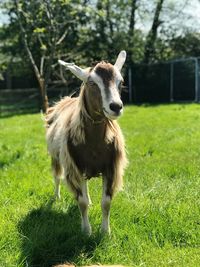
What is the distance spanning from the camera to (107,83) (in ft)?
14.1

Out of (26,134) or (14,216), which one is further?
(26,134)

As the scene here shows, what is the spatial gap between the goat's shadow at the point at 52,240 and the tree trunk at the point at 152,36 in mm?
21332

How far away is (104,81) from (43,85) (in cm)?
866

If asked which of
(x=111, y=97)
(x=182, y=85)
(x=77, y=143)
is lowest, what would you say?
(x=182, y=85)

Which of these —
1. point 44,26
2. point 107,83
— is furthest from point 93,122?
point 44,26

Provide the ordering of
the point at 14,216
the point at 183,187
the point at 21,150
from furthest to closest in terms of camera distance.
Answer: the point at 21,150, the point at 183,187, the point at 14,216

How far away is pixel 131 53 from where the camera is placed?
985 inches

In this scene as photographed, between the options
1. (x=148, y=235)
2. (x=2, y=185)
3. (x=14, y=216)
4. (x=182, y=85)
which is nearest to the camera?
(x=148, y=235)

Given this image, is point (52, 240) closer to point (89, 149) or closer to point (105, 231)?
point (105, 231)

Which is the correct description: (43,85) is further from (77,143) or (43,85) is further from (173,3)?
(173,3)

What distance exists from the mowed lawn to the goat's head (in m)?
1.23

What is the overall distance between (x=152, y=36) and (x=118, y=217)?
2191 cm

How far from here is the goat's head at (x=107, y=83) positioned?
412cm

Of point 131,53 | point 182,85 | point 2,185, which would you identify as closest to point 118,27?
point 131,53
